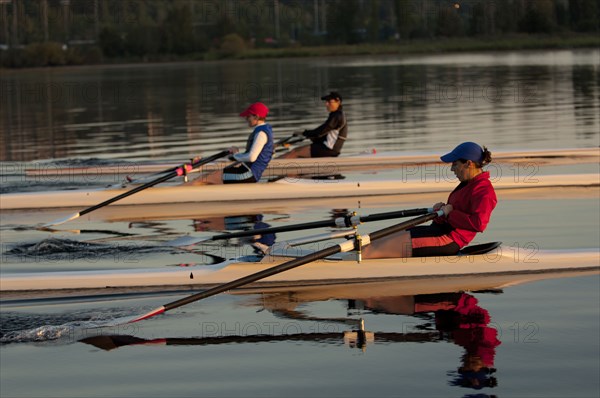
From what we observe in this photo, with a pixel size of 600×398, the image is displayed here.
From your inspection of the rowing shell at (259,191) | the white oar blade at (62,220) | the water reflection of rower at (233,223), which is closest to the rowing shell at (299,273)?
the water reflection of rower at (233,223)

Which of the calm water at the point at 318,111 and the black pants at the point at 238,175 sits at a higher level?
the calm water at the point at 318,111

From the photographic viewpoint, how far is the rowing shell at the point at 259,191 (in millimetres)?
17016

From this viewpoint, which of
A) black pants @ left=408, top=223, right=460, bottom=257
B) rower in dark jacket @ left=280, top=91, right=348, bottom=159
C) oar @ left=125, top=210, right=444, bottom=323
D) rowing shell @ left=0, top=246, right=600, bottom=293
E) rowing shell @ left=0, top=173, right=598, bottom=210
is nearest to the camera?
oar @ left=125, top=210, right=444, bottom=323

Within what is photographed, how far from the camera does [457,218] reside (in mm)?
10719

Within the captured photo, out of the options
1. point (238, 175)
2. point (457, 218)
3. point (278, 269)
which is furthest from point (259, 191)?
point (278, 269)

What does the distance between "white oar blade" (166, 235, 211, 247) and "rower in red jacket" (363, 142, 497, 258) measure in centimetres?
304

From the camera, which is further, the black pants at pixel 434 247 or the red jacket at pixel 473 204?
the black pants at pixel 434 247

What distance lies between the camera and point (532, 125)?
1151 inches

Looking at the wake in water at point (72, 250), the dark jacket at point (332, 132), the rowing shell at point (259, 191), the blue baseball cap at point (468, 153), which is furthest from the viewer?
the dark jacket at point (332, 132)

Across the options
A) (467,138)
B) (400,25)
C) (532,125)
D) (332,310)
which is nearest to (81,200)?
(332,310)

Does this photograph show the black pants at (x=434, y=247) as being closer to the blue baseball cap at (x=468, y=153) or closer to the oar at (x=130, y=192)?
the blue baseball cap at (x=468, y=153)

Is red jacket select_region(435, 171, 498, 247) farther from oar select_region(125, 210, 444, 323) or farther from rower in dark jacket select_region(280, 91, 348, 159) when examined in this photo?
rower in dark jacket select_region(280, 91, 348, 159)

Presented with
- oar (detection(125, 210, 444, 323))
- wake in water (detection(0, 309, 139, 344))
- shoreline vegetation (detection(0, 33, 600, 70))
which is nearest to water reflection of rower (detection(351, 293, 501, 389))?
oar (detection(125, 210, 444, 323))

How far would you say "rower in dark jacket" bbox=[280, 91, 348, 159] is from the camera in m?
19.3
